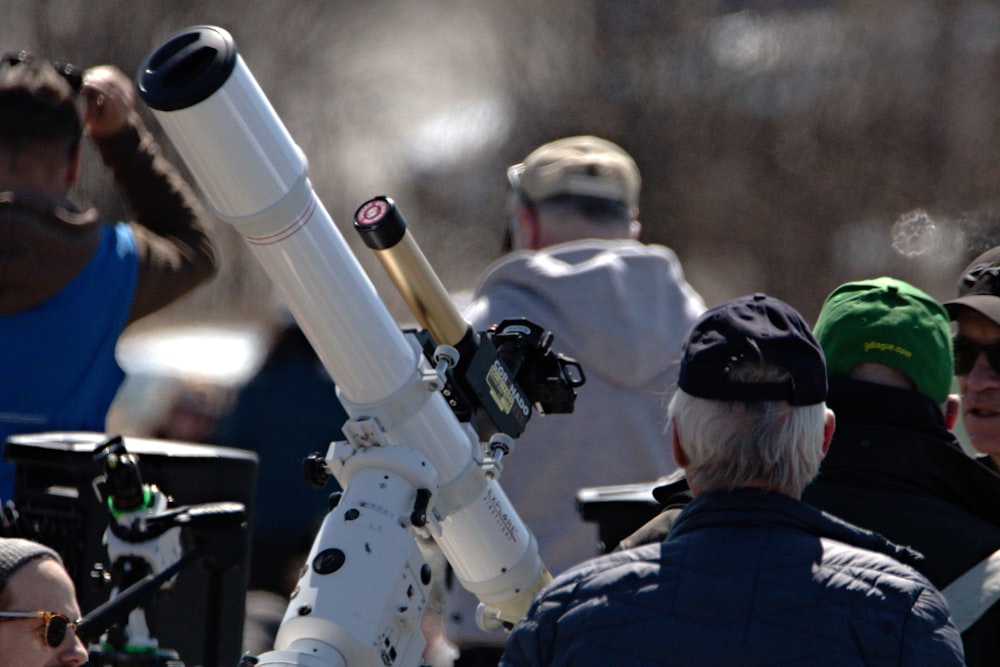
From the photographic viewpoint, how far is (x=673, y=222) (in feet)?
24.9

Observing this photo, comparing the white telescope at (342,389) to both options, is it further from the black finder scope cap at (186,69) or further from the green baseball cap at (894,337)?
the green baseball cap at (894,337)

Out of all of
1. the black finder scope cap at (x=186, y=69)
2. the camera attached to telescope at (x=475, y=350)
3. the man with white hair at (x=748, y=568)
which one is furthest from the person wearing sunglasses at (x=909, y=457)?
the black finder scope cap at (x=186, y=69)

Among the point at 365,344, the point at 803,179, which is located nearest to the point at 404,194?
the point at 803,179

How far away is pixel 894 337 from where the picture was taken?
2.81 metres

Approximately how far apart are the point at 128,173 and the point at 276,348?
2.33 meters

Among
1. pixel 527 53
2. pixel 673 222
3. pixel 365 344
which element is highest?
pixel 365 344

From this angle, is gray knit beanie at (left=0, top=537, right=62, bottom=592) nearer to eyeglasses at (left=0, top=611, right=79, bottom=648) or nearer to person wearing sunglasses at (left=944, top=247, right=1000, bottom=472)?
eyeglasses at (left=0, top=611, right=79, bottom=648)

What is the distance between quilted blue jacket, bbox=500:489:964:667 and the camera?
2.04 metres

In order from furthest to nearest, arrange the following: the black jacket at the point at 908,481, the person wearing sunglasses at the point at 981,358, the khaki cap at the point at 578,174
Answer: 1. the khaki cap at the point at 578,174
2. the person wearing sunglasses at the point at 981,358
3. the black jacket at the point at 908,481

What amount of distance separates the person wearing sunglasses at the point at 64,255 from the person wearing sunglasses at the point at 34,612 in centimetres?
86

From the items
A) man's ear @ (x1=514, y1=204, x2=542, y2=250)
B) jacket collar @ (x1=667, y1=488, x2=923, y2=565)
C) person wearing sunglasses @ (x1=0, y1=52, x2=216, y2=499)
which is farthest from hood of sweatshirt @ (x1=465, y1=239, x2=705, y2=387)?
jacket collar @ (x1=667, y1=488, x2=923, y2=565)

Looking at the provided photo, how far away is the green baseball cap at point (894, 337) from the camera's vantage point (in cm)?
279

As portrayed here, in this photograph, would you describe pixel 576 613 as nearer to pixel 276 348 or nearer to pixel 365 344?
pixel 365 344

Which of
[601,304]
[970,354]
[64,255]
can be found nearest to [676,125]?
[601,304]
